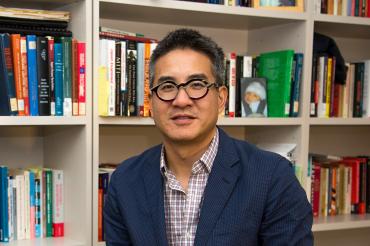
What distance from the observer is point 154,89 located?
1.47 metres

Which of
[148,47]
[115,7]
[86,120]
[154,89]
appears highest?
[115,7]

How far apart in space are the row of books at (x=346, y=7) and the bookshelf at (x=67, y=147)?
Answer: 1.10 m

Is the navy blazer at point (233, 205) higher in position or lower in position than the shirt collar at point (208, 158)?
lower

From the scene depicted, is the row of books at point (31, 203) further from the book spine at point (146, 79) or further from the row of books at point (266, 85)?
the row of books at point (266, 85)

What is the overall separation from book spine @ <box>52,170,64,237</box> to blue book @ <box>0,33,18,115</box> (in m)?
0.34

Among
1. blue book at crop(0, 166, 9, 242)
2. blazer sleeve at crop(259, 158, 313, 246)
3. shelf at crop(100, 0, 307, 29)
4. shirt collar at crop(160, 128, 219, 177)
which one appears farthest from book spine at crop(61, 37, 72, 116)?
blazer sleeve at crop(259, 158, 313, 246)

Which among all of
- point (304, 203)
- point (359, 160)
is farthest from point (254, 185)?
point (359, 160)

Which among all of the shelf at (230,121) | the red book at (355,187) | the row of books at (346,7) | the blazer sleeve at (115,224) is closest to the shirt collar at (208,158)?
the blazer sleeve at (115,224)

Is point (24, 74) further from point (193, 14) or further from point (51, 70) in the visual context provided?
point (193, 14)

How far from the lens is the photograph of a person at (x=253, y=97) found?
2143mm

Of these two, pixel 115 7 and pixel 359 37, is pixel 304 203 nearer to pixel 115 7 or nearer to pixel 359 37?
pixel 115 7

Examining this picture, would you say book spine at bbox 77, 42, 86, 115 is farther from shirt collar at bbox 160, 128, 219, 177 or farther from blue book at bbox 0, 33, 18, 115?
shirt collar at bbox 160, 128, 219, 177

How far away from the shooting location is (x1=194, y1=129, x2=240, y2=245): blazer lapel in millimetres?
1427

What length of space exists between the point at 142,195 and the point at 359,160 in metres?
1.39
